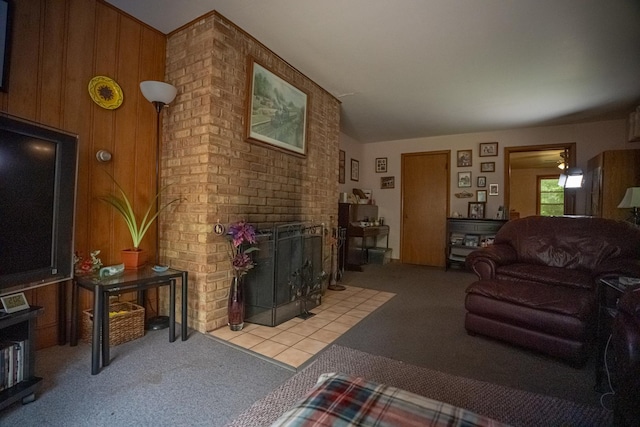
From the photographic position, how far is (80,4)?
6.67 feet

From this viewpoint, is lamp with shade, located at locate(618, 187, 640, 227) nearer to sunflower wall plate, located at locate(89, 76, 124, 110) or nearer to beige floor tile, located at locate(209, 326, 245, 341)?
beige floor tile, located at locate(209, 326, 245, 341)

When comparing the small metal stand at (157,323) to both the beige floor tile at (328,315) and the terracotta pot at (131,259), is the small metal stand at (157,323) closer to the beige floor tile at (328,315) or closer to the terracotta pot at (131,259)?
the terracotta pot at (131,259)

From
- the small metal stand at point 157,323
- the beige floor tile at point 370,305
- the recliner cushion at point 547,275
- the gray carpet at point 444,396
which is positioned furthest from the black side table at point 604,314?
the small metal stand at point 157,323

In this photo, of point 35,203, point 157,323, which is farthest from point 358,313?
point 35,203

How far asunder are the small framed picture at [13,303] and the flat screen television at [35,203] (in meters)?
0.07

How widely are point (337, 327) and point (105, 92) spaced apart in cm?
260

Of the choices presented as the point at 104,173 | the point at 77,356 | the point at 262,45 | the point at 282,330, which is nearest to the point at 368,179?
the point at 262,45

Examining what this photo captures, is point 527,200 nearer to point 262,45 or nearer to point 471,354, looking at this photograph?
point 471,354

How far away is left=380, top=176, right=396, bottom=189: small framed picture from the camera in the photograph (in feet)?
19.7

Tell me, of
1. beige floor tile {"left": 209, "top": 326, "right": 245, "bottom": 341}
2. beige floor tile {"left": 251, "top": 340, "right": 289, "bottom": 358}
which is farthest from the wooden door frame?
beige floor tile {"left": 209, "top": 326, "right": 245, "bottom": 341}

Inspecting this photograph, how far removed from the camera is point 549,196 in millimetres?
8211

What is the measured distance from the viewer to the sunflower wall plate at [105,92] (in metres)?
2.13

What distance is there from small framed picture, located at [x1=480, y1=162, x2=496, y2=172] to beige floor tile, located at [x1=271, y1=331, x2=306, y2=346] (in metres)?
4.65

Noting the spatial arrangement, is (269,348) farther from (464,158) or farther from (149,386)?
(464,158)
